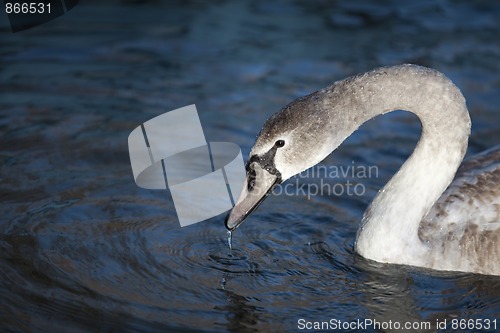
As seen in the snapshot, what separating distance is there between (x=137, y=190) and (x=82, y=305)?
216cm

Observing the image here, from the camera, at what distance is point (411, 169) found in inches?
291

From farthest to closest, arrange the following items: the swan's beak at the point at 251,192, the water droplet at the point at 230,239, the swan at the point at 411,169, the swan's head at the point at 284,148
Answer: the water droplet at the point at 230,239
the swan's beak at the point at 251,192
the swan at the point at 411,169
the swan's head at the point at 284,148

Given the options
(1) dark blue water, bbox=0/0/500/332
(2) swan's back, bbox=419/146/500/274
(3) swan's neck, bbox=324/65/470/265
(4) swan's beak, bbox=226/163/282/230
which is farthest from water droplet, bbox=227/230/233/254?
(2) swan's back, bbox=419/146/500/274

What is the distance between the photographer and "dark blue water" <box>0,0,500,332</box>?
6.78 meters

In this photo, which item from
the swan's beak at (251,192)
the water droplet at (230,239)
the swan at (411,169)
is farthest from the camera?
the water droplet at (230,239)

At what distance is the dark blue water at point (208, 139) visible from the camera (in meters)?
6.78

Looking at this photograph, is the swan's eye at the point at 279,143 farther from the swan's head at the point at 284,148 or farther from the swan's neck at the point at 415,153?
the swan's neck at the point at 415,153

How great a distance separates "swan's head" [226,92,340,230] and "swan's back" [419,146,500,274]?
1.19 m

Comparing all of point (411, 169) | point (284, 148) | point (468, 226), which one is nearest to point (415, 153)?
point (411, 169)

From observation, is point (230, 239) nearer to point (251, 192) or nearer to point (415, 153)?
point (251, 192)

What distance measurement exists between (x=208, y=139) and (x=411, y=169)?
9.65ft

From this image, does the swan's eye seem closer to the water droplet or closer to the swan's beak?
the swan's beak

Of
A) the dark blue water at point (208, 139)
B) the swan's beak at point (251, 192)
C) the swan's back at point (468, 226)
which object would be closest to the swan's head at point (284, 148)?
the swan's beak at point (251, 192)

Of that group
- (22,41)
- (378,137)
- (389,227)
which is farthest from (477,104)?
(22,41)
